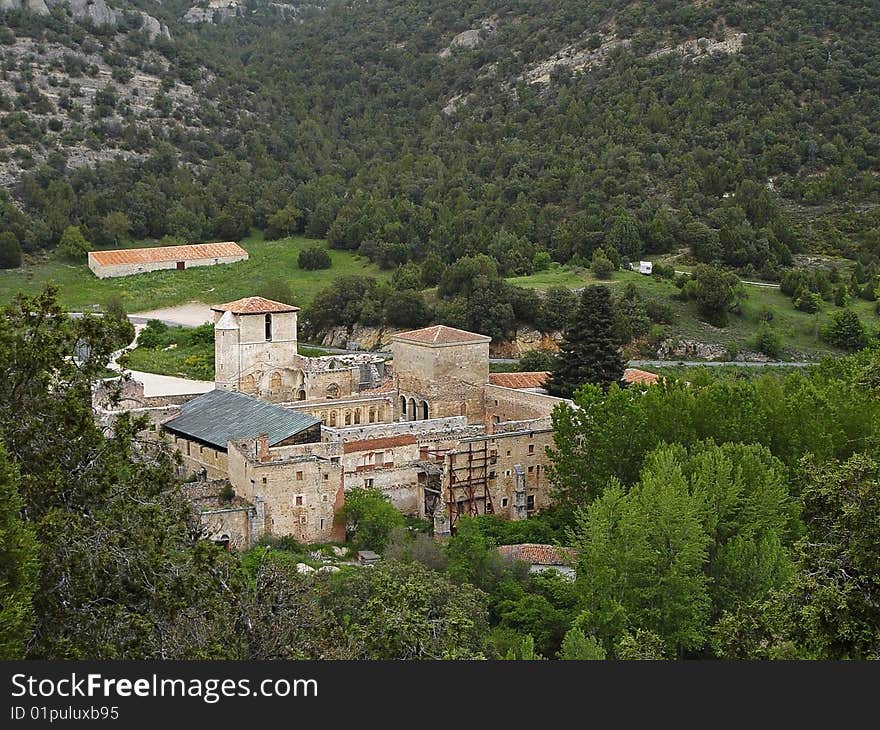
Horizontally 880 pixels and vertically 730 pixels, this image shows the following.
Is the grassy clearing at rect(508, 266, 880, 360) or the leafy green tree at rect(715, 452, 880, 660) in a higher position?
the grassy clearing at rect(508, 266, 880, 360)

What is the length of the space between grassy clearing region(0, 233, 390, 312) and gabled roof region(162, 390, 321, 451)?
24800 mm

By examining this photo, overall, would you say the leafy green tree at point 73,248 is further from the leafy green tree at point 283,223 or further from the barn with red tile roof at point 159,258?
the leafy green tree at point 283,223

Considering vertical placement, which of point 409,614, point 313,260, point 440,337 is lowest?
point 409,614

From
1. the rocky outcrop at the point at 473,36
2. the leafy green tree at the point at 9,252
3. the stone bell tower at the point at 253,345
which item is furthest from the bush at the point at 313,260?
the rocky outcrop at the point at 473,36

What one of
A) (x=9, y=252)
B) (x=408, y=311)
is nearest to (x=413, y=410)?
(x=408, y=311)

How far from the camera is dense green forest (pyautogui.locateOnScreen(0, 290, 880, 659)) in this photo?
14773 millimetres

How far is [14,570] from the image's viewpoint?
1421cm

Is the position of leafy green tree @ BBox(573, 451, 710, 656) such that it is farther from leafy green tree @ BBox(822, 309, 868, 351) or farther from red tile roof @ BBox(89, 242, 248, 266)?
red tile roof @ BBox(89, 242, 248, 266)

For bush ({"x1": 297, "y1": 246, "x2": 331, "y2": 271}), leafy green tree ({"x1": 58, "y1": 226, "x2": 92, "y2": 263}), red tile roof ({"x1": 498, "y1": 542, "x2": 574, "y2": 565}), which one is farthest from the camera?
leafy green tree ({"x1": 58, "y1": 226, "x2": 92, "y2": 263})

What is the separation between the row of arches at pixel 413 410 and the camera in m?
39.0

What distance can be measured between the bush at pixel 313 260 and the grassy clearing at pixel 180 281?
483mm

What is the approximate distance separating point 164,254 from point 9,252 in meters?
8.79

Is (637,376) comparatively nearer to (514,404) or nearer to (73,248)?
(514,404)

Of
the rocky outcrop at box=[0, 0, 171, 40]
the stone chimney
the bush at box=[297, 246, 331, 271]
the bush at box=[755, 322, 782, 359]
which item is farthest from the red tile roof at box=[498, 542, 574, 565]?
the rocky outcrop at box=[0, 0, 171, 40]
